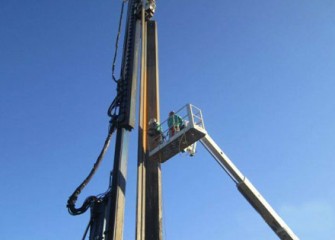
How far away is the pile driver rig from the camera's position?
902 centimetres

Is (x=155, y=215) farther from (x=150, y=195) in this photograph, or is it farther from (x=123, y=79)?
(x=123, y=79)

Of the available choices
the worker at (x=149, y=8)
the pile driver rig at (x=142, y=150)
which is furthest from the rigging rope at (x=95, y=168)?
the worker at (x=149, y=8)

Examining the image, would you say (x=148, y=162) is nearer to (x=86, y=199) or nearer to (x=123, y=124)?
(x=123, y=124)

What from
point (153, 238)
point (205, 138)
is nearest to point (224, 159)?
point (205, 138)

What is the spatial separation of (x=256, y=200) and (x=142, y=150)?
171 inches

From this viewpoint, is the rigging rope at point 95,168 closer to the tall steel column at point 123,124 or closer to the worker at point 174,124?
the tall steel column at point 123,124

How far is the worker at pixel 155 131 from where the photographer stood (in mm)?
11828

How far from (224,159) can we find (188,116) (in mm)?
2497

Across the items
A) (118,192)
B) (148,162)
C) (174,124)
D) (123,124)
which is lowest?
(118,192)

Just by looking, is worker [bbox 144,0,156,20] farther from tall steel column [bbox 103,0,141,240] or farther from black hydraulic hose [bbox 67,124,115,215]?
black hydraulic hose [bbox 67,124,115,215]

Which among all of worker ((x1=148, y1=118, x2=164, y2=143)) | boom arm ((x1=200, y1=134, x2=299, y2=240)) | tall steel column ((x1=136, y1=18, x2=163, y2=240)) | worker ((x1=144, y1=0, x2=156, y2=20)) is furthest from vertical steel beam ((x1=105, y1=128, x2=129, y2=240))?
worker ((x1=144, y1=0, x2=156, y2=20))

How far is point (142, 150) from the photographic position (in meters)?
Result: 11.7

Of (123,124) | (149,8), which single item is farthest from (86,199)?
(149,8)

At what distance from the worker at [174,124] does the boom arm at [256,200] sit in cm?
181
